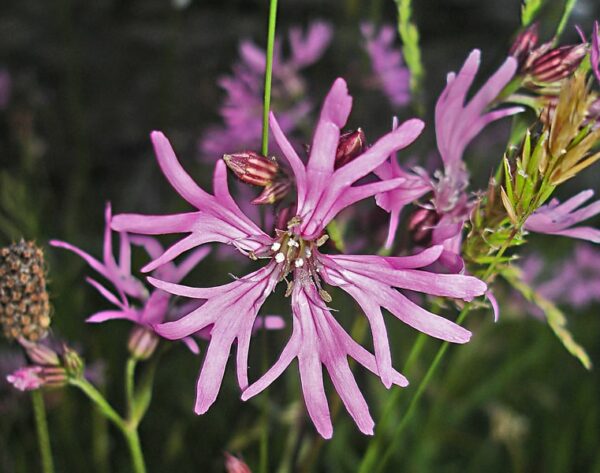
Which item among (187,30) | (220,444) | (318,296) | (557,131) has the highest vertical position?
(187,30)

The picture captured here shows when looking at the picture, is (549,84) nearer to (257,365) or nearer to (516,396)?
(257,365)

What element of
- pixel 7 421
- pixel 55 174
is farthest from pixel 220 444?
pixel 55 174

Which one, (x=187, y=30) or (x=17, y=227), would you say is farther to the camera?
(x=187, y=30)

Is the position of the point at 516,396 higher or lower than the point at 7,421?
higher

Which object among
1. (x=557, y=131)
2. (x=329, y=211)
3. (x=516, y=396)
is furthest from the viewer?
(x=516, y=396)

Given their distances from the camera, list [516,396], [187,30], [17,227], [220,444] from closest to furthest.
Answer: [220,444] → [17,227] → [516,396] → [187,30]

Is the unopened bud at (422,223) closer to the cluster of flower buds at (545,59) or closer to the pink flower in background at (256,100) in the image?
the cluster of flower buds at (545,59)
